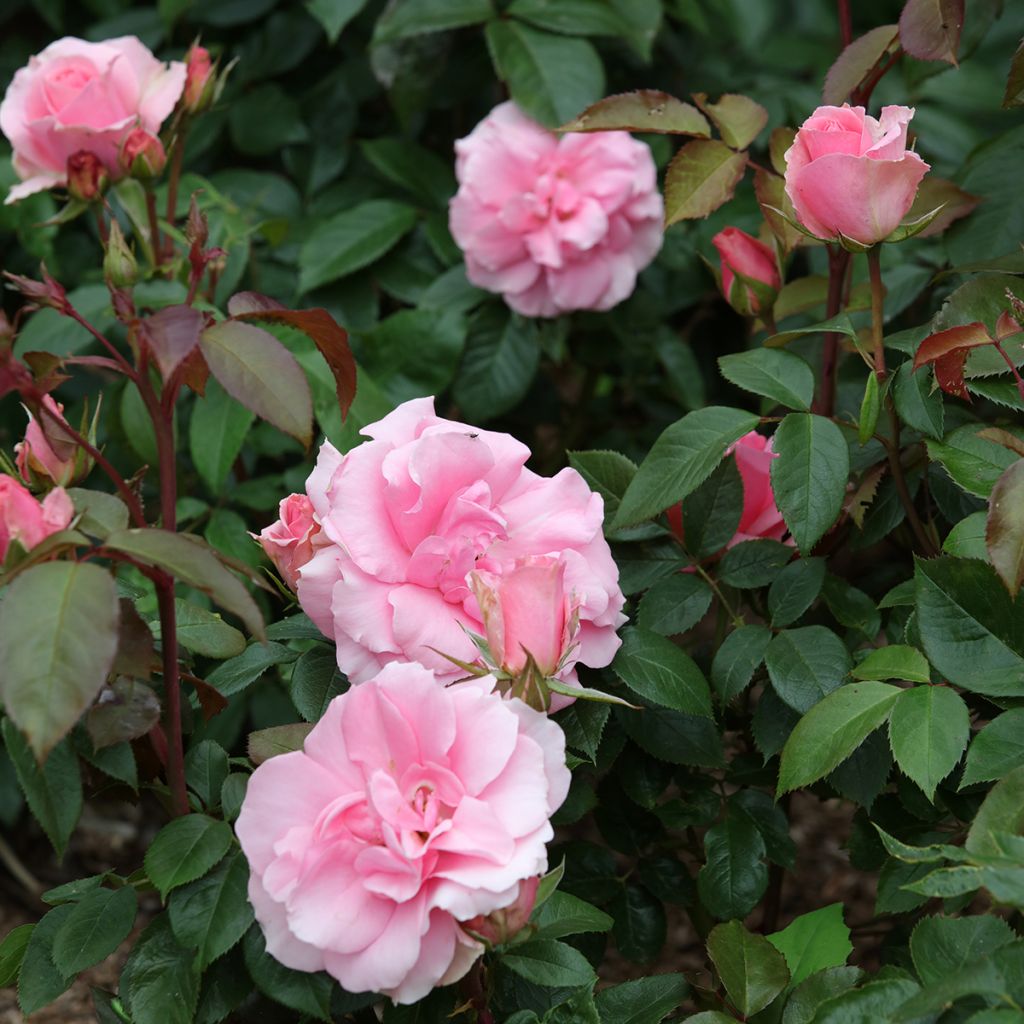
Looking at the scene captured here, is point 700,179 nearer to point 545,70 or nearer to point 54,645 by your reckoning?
point 545,70

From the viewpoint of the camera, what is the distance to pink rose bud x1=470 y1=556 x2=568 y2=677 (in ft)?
2.39

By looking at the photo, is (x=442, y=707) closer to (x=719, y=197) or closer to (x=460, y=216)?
(x=719, y=197)

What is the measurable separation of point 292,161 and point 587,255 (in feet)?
1.79

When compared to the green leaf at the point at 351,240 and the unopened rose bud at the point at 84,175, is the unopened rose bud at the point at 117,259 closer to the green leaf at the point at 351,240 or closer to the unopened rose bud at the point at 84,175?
the unopened rose bud at the point at 84,175

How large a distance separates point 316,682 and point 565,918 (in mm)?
222

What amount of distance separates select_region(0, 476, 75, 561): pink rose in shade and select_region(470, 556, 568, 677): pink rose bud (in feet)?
0.76

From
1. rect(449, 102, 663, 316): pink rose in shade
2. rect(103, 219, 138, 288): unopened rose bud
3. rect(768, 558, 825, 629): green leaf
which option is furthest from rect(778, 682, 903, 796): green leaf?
rect(449, 102, 663, 316): pink rose in shade

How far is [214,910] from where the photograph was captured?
2.48ft

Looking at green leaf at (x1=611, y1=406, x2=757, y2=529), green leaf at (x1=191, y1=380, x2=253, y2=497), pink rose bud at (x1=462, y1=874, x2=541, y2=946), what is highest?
pink rose bud at (x1=462, y1=874, x2=541, y2=946)

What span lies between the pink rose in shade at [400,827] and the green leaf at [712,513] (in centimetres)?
32

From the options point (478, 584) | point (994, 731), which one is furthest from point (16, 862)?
point (994, 731)

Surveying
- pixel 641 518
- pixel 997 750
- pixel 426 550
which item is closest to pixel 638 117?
pixel 641 518

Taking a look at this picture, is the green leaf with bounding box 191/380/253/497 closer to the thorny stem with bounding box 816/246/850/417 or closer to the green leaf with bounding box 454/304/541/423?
the green leaf with bounding box 454/304/541/423

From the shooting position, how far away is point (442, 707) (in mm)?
705
